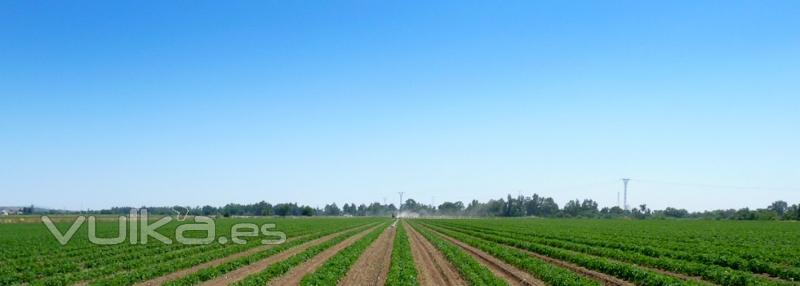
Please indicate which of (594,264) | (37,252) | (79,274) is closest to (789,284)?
(594,264)

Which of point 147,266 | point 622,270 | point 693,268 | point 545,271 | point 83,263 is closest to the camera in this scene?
point 622,270

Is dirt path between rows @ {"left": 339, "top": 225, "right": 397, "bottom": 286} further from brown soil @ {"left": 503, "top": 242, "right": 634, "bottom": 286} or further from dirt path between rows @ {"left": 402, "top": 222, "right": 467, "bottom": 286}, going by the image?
brown soil @ {"left": 503, "top": 242, "right": 634, "bottom": 286}

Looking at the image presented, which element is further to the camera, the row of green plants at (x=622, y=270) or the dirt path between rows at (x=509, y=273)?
the dirt path between rows at (x=509, y=273)

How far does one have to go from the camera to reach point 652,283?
18.8 metres

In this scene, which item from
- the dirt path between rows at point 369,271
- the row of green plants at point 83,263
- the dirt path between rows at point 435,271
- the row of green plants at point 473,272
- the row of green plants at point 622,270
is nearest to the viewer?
the row of green plants at point 622,270

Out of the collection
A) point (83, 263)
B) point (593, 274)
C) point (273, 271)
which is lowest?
point (83, 263)

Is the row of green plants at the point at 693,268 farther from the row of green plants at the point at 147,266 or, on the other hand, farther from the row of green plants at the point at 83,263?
the row of green plants at the point at 83,263

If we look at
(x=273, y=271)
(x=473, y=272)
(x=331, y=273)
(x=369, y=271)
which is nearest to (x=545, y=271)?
(x=473, y=272)

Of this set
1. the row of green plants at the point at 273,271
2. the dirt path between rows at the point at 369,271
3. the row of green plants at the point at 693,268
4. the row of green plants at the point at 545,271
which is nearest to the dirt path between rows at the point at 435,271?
the dirt path between rows at the point at 369,271

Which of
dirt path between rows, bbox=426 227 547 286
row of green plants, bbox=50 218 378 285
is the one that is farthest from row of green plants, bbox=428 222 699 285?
row of green plants, bbox=50 218 378 285

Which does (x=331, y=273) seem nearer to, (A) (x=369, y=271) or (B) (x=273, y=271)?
(B) (x=273, y=271)

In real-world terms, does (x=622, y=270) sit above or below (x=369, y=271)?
above

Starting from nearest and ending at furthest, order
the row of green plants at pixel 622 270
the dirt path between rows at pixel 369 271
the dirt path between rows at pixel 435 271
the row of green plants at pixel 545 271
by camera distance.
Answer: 1. the row of green plants at pixel 622 270
2. the row of green plants at pixel 545 271
3. the dirt path between rows at pixel 369 271
4. the dirt path between rows at pixel 435 271

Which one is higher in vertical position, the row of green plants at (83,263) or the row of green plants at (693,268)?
the row of green plants at (693,268)
